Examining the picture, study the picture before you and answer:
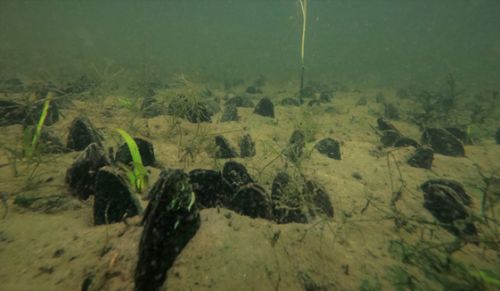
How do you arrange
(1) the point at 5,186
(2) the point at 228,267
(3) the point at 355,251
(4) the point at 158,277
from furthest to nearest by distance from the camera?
1. (1) the point at 5,186
2. (3) the point at 355,251
3. (2) the point at 228,267
4. (4) the point at 158,277

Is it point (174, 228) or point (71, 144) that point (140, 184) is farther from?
point (71, 144)

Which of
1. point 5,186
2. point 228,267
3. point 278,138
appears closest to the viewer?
point 228,267

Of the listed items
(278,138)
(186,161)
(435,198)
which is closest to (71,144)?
(186,161)

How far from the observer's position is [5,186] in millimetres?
2693

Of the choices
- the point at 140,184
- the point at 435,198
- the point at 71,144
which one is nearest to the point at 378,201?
the point at 435,198

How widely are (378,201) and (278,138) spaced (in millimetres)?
2527

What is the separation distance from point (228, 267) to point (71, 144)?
9.90 feet

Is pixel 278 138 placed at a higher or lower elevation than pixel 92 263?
higher

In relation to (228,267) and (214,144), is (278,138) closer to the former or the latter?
(214,144)

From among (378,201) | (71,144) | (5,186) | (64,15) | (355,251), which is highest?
(64,15)

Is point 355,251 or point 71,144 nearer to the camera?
point 355,251

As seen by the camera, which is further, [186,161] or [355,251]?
[186,161]

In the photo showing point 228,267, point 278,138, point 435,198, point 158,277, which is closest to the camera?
point 158,277

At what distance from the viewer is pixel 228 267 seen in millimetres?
2014
